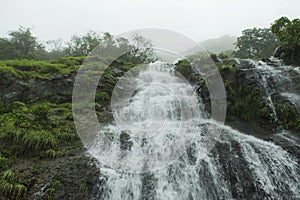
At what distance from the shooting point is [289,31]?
1041 centimetres

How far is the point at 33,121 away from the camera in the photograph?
20.7 feet

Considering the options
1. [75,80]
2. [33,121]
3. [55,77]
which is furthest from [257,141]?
[55,77]

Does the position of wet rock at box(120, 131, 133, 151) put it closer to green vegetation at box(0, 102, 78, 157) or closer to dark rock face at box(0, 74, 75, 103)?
green vegetation at box(0, 102, 78, 157)

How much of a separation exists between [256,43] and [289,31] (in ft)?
39.8

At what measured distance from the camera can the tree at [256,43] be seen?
2053 cm

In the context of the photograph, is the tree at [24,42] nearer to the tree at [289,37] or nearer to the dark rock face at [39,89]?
the dark rock face at [39,89]

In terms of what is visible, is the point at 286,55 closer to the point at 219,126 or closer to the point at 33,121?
the point at 219,126

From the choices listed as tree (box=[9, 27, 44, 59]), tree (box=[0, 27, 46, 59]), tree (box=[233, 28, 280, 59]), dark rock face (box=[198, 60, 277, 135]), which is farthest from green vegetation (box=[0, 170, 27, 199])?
tree (box=[233, 28, 280, 59])

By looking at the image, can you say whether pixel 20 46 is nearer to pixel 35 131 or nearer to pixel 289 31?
pixel 35 131

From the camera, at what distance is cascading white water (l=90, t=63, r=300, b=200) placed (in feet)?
15.2

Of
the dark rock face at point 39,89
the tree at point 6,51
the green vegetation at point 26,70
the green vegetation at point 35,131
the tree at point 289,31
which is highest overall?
the tree at point 289,31

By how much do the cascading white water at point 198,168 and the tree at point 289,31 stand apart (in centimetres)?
748

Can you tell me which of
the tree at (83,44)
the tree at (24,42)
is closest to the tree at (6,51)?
the tree at (24,42)

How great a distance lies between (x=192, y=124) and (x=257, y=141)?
2241 millimetres
